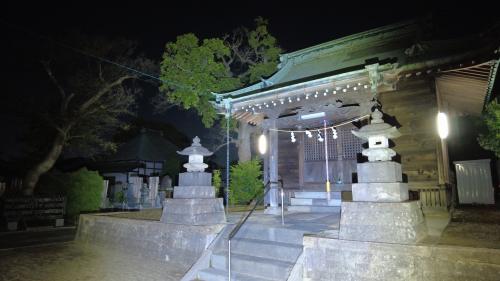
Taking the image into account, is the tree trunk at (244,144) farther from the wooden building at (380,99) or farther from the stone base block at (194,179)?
the stone base block at (194,179)

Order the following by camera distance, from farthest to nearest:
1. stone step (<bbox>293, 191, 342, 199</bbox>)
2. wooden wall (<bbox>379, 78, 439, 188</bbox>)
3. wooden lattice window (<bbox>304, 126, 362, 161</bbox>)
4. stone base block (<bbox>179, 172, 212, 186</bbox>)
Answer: wooden lattice window (<bbox>304, 126, 362, 161</bbox>), stone step (<bbox>293, 191, 342, 199</bbox>), wooden wall (<bbox>379, 78, 439, 188</bbox>), stone base block (<bbox>179, 172, 212, 186</bbox>)

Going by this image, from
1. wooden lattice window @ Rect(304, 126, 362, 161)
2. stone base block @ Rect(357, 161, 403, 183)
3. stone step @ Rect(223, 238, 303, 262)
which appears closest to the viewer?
stone base block @ Rect(357, 161, 403, 183)

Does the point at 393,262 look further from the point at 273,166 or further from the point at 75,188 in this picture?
the point at 75,188

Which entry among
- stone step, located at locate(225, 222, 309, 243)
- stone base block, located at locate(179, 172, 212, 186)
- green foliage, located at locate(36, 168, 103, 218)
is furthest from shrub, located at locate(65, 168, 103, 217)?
stone step, located at locate(225, 222, 309, 243)

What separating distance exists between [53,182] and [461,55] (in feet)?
70.4

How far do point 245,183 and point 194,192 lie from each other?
26.0 ft

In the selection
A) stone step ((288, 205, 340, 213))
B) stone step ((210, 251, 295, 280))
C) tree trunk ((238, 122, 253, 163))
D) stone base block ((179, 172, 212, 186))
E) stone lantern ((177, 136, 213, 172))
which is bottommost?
Result: stone step ((210, 251, 295, 280))

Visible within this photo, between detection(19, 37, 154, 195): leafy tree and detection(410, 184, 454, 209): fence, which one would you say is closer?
detection(410, 184, 454, 209): fence

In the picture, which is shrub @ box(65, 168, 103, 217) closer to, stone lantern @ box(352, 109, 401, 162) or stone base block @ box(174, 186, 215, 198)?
stone base block @ box(174, 186, 215, 198)

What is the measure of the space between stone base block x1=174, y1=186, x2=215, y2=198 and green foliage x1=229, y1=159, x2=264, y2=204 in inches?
284

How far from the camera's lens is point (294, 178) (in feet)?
49.4

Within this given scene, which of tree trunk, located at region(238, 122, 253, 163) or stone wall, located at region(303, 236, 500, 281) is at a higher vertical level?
tree trunk, located at region(238, 122, 253, 163)

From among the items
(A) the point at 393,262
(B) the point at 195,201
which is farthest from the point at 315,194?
(A) the point at 393,262

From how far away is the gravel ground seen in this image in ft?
24.5
